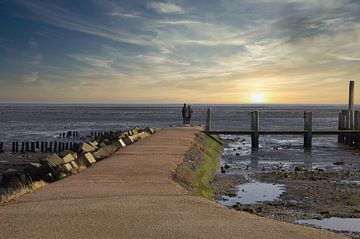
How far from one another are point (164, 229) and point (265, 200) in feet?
23.5

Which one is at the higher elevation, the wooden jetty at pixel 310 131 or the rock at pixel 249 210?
the wooden jetty at pixel 310 131

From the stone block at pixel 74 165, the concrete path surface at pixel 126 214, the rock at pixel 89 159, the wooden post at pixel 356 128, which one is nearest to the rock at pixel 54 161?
the stone block at pixel 74 165

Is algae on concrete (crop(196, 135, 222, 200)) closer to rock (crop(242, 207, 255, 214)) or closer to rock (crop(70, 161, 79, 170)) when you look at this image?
rock (crop(242, 207, 255, 214))

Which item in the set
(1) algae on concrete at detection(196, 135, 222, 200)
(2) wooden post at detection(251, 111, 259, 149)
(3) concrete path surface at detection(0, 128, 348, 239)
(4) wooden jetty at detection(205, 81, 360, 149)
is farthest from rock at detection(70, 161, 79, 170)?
(2) wooden post at detection(251, 111, 259, 149)

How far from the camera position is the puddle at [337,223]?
1089 centimetres

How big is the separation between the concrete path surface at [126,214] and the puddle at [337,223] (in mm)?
2791

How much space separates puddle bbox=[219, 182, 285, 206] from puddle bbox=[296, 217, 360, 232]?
8.72ft

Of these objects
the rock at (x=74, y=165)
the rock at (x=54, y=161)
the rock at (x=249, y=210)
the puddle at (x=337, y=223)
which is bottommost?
the puddle at (x=337, y=223)

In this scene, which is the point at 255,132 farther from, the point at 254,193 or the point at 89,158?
the point at 89,158

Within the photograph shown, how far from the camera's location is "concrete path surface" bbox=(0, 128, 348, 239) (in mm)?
7691

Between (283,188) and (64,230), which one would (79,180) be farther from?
(283,188)

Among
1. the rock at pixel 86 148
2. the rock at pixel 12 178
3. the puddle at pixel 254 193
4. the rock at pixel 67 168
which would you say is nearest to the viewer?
the rock at pixel 67 168

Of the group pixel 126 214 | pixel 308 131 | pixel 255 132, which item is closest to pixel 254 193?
pixel 126 214

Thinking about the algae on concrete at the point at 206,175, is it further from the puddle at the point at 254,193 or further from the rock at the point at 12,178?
the rock at the point at 12,178
